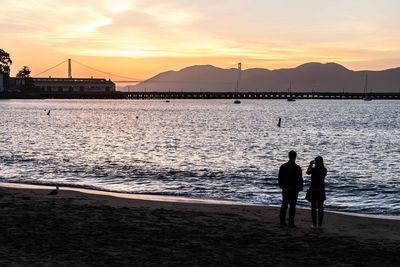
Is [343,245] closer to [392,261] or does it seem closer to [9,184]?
[392,261]

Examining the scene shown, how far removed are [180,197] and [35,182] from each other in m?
8.03

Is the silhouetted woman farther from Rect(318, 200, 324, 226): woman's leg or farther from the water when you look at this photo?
the water

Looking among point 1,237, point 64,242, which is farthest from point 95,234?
point 1,237

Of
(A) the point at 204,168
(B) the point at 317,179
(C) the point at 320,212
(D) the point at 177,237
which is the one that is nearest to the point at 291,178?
(B) the point at 317,179

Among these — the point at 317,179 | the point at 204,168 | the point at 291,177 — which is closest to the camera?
the point at 317,179

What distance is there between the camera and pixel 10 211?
565 inches

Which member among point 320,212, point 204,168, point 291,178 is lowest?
point 204,168

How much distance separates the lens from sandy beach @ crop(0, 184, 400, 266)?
1023 cm

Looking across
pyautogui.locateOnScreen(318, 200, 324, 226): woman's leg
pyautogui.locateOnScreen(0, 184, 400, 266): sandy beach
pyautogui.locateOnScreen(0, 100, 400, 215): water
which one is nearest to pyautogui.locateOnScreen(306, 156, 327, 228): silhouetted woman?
pyautogui.locateOnScreen(318, 200, 324, 226): woman's leg

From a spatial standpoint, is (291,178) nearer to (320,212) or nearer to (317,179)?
(317,179)

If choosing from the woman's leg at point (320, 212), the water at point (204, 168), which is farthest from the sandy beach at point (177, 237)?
the water at point (204, 168)

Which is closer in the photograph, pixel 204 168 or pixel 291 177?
pixel 291 177

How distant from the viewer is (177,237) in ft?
39.8

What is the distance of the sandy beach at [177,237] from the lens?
10234 mm
